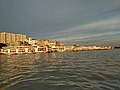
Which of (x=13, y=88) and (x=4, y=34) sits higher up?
(x=4, y=34)

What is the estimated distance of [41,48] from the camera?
5930 inches

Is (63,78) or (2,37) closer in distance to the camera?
(63,78)

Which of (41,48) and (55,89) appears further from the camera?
(41,48)

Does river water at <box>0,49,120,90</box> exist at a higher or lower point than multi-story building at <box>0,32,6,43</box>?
lower

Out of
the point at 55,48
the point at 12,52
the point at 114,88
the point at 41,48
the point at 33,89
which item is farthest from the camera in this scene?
the point at 55,48

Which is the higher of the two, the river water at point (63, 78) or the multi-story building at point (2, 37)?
the multi-story building at point (2, 37)

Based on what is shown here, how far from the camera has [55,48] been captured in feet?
616

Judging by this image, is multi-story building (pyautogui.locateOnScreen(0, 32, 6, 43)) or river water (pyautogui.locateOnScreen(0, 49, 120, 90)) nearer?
river water (pyautogui.locateOnScreen(0, 49, 120, 90))

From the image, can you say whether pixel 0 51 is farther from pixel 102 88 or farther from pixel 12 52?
pixel 102 88

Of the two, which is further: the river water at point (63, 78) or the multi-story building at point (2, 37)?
the multi-story building at point (2, 37)

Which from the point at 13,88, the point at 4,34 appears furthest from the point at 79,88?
the point at 4,34

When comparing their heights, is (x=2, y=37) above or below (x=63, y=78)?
above

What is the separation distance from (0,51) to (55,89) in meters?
143

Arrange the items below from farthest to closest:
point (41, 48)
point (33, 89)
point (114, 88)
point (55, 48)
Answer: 1. point (55, 48)
2. point (41, 48)
3. point (33, 89)
4. point (114, 88)
